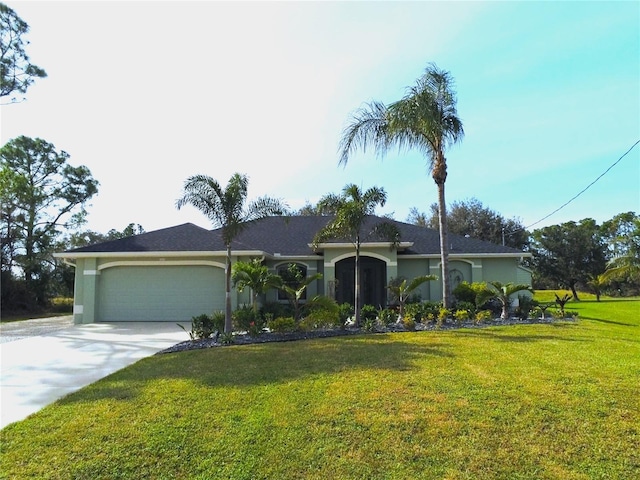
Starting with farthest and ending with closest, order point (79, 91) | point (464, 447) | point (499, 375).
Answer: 1. point (79, 91)
2. point (499, 375)
3. point (464, 447)

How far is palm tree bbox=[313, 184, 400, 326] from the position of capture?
13266 mm

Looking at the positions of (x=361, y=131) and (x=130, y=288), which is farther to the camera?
(x=130, y=288)

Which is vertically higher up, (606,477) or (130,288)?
(130,288)

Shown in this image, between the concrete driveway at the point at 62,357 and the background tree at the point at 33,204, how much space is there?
17.1 m

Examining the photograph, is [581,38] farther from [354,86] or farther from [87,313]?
[87,313]

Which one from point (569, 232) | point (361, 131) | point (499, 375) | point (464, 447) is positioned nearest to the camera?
point (464, 447)

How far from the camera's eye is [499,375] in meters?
6.59

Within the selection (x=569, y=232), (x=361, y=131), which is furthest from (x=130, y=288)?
(x=569, y=232)

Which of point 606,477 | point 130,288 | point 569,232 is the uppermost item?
point 569,232

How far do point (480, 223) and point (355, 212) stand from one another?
98.7 ft

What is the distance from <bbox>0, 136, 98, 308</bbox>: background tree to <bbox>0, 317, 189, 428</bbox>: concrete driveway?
17.1 metres

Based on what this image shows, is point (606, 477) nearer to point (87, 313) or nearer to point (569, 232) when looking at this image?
point (87, 313)

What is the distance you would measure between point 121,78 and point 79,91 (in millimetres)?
1654

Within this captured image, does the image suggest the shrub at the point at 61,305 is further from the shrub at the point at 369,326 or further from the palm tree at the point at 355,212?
the shrub at the point at 369,326
